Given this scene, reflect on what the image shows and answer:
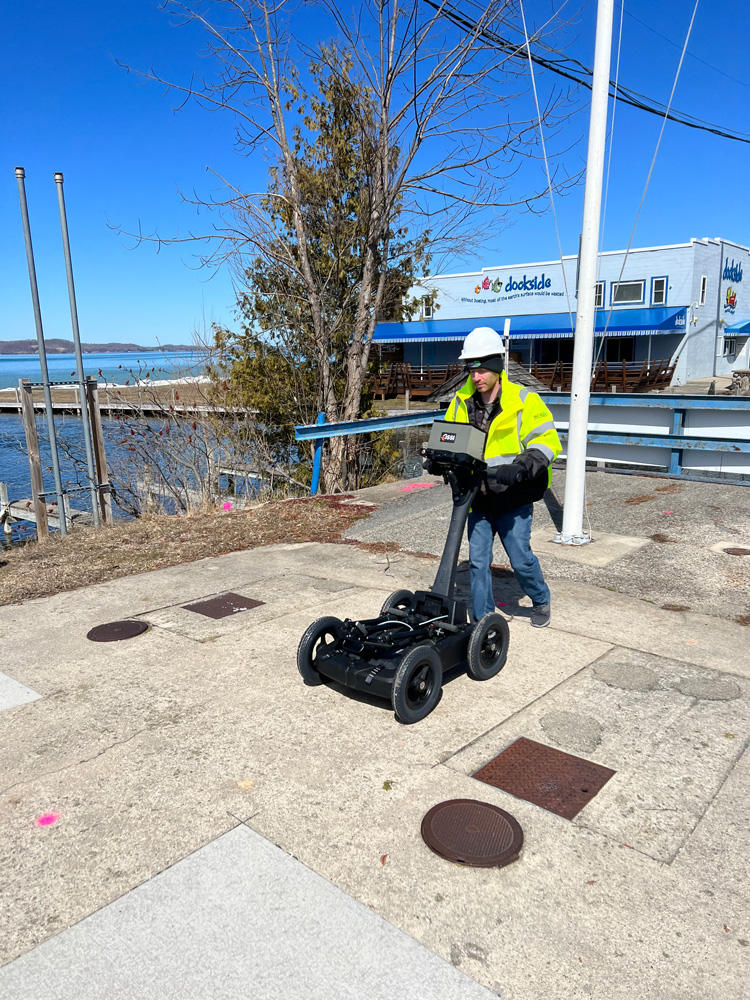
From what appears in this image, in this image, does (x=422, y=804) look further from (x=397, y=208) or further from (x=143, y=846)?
(x=397, y=208)

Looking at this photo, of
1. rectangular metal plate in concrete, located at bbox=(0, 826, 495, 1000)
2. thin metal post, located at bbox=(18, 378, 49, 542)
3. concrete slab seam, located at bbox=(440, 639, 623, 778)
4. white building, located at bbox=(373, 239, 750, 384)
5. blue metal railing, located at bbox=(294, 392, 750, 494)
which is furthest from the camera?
white building, located at bbox=(373, 239, 750, 384)

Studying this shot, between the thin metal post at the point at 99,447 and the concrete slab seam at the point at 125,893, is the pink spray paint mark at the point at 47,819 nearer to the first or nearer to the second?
the concrete slab seam at the point at 125,893

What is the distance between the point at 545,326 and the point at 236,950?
1348 inches

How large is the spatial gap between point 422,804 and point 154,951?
112cm

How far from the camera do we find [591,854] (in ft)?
8.60

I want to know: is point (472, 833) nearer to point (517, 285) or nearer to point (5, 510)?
point (5, 510)

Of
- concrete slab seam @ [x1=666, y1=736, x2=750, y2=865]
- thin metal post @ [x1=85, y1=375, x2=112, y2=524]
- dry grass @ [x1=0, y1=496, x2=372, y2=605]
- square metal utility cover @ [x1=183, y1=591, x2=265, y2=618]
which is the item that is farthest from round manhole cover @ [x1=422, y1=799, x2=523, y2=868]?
thin metal post @ [x1=85, y1=375, x2=112, y2=524]

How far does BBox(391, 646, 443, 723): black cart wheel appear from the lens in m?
3.38

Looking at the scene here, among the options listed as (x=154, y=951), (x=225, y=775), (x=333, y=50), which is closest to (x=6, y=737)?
(x=225, y=775)

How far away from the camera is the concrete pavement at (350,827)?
2.15 m

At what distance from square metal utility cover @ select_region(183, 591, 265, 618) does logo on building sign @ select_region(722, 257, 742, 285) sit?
123ft

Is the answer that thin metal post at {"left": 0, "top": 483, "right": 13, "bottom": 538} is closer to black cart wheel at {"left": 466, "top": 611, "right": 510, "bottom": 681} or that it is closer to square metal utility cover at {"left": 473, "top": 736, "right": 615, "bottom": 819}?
black cart wheel at {"left": 466, "top": 611, "right": 510, "bottom": 681}

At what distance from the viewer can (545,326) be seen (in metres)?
34.0

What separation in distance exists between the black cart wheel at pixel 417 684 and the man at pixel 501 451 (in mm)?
940
